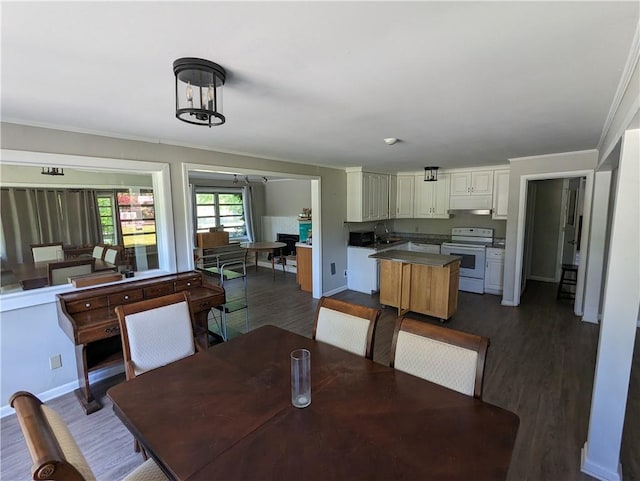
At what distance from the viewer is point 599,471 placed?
184 cm

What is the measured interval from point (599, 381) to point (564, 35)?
1807 millimetres

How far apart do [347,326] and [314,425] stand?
0.81 metres

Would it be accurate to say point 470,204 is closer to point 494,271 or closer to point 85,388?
point 494,271

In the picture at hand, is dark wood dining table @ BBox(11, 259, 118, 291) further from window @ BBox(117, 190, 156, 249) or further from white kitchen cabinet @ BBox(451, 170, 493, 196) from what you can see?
white kitchen cabinet @ BBox(451, 170, 493, 196)

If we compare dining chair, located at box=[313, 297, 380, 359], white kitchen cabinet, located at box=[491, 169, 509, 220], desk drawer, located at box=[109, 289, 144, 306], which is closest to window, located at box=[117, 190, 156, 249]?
desk drawer, located at box=[109, 289, 144, 306]

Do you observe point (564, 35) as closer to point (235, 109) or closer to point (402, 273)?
point (235, 109)

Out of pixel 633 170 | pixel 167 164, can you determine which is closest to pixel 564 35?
pixel 633 170

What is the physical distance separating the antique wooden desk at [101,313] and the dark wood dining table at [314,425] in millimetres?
1172

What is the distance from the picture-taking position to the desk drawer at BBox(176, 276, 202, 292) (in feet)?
10.6

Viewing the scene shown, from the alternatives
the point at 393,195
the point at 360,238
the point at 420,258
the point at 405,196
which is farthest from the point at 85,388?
the point at 405,196

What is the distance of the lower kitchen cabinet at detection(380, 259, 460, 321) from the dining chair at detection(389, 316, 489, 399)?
262cm

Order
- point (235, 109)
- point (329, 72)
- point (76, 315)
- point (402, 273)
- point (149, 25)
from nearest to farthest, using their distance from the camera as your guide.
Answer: point (149, 25), point (329, 72), point (235, 109), point (76, 315), point (402, 273)

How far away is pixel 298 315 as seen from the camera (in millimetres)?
4617

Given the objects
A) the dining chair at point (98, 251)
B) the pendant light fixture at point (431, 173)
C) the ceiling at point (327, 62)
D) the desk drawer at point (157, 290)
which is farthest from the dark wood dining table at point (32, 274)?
the pendant light fixture at point (431, 173)
